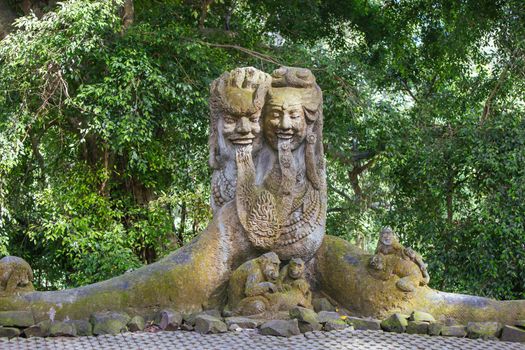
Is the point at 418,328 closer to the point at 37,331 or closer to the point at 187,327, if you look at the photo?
the point at 187,327

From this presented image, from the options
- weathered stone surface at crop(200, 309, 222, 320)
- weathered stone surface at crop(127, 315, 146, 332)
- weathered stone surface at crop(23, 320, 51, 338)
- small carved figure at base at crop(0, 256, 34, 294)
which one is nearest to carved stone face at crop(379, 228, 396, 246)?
Result: weathered stone surface at crop(200, 309, 222, 320)

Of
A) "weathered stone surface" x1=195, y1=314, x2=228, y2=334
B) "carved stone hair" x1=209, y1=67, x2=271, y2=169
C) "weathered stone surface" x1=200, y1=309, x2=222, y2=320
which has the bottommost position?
"weathered stone surface" x1=195, y1=314, x2=228, y2=334

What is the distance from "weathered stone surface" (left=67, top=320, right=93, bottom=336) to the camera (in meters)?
5.41

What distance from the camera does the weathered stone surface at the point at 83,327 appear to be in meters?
5.41

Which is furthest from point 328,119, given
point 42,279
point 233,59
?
point 42,279

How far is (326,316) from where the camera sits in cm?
559

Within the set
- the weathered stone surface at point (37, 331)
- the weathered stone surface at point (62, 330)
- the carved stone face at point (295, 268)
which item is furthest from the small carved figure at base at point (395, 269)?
the weathered stone surface at point (37, 331)

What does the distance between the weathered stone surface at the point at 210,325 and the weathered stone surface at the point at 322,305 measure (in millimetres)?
818

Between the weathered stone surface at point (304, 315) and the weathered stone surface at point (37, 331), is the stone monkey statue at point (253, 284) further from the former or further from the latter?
the weathered stone surface at point (37, 331)

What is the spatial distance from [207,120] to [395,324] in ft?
15.7

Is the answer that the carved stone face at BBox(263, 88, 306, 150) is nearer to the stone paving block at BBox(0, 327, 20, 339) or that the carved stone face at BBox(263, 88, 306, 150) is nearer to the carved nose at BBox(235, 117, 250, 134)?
the carved nose at BBox(235, 117, 250, 134)

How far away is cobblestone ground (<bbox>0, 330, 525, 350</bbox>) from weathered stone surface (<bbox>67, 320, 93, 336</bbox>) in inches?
3.4

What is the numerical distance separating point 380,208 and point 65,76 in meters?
4.28

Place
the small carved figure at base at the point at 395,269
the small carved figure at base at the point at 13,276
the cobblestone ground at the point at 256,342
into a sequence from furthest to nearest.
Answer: the small carved figure at base at the point at 395,269, the small carved figure at base at the point at 13,276, the cobblestone ground at the point at 256,342
